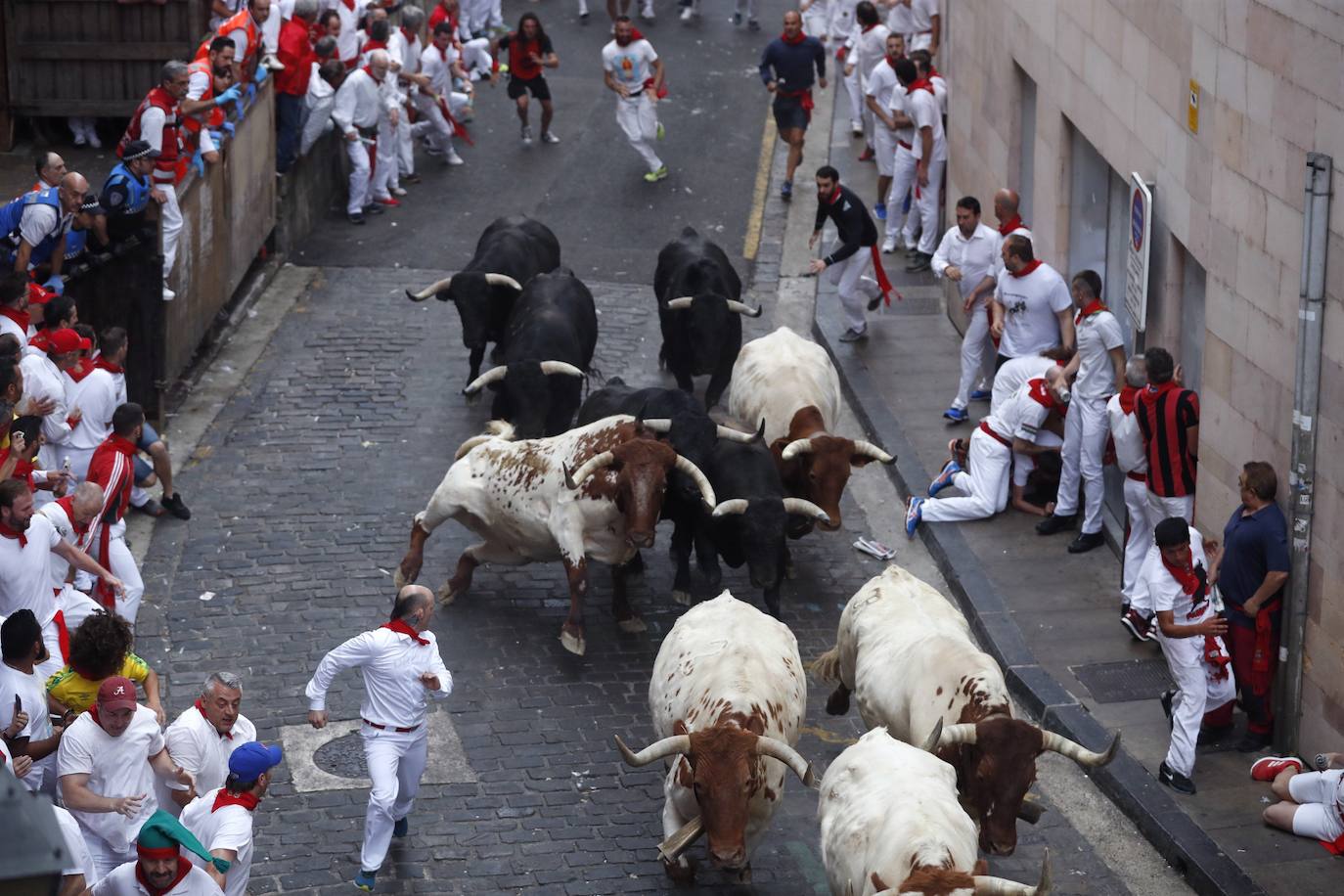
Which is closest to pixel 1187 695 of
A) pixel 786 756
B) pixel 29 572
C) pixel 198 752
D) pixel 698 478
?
pixel 786 756

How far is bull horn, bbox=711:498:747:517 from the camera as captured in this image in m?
12.8

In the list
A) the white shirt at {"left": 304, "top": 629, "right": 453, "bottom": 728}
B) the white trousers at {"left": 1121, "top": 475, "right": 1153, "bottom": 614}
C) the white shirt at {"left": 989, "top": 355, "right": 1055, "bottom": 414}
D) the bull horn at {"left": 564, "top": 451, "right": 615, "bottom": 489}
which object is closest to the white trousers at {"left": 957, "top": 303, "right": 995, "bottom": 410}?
the white shirt at {"left": 989, "top": 355, "right": 1055, "bottom": 414}

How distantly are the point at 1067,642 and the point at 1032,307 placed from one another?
3.33 meters

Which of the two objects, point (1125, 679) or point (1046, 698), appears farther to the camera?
point (1125, 679)

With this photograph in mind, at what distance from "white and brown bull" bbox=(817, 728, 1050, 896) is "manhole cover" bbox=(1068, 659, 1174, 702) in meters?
3.02

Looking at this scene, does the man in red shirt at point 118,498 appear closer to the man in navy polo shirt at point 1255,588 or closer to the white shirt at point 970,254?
the man in navy polo shirt at point 1255,588

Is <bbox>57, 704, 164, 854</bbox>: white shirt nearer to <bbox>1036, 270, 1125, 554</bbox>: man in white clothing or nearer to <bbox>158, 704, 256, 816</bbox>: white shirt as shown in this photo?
<bbox>158, 704, 256, 816</bbox>: white shirt

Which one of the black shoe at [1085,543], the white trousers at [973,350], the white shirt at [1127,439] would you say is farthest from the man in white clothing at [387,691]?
the white trousers at [973,350]

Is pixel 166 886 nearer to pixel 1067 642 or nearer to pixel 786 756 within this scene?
pixel 786 756

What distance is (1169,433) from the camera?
12.9m

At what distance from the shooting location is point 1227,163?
12031 mm

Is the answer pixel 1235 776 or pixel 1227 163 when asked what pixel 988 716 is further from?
pixel 1227 163

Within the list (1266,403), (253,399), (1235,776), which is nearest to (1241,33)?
(1266,403)

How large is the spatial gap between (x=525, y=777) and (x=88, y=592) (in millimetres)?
3025
